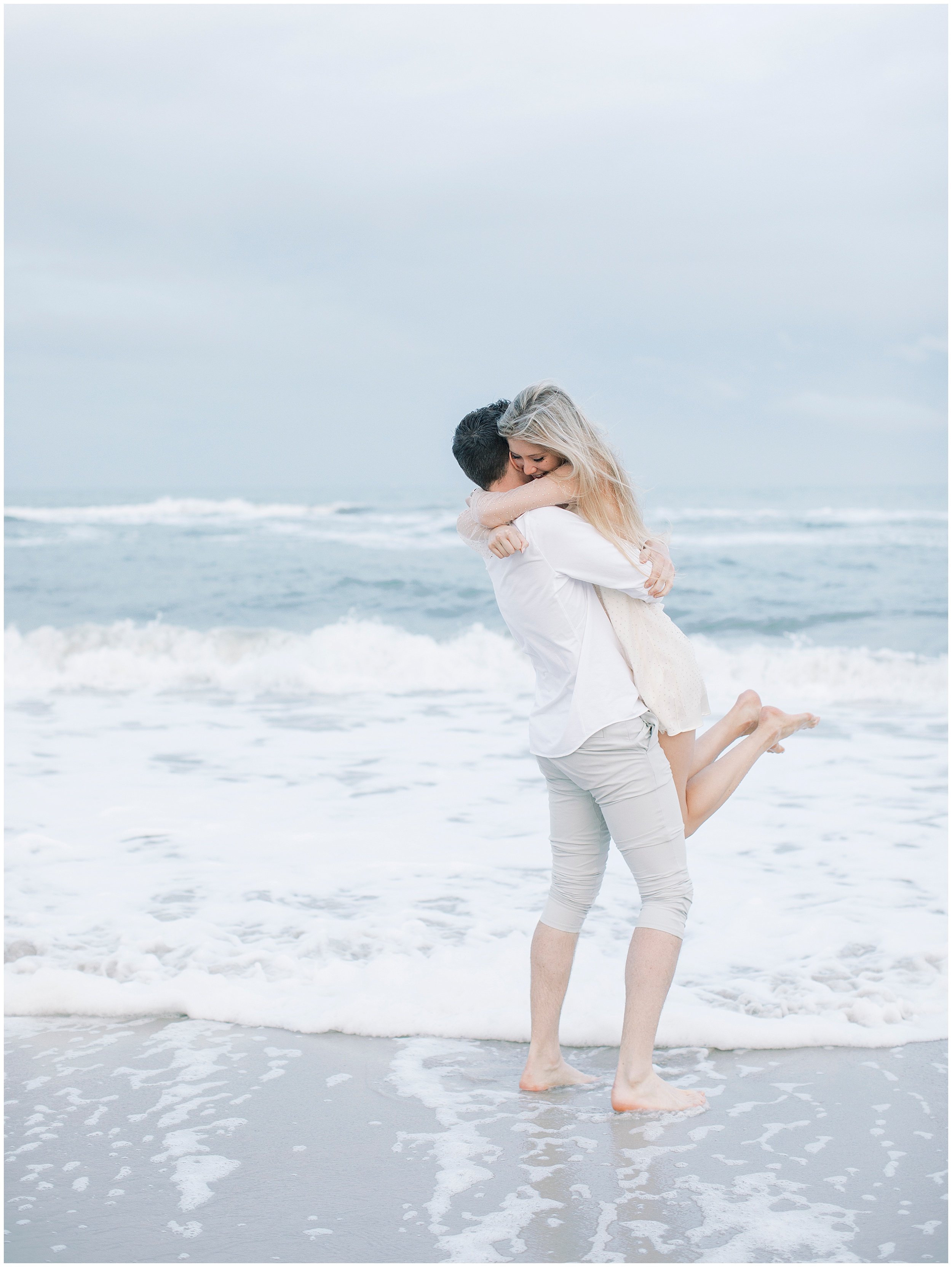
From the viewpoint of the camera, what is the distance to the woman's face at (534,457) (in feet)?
9.34

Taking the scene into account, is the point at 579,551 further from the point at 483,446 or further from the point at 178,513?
the point at 178,513

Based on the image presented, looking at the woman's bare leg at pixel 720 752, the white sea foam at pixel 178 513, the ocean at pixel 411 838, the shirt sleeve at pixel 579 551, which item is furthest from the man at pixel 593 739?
the white sea foam at pixel 178 513

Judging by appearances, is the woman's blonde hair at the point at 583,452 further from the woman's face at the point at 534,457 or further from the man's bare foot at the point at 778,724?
the man's bare foot at the point at 778,724

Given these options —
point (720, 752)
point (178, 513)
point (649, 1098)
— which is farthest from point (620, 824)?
point (178, 513)

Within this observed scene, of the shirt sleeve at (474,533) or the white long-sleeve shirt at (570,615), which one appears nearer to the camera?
the white long-sleeve shirt at (570,615)

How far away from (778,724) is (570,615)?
2.98ft

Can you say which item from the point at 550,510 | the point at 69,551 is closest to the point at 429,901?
the point at 550,510

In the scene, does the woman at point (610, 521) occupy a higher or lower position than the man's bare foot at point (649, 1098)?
higher

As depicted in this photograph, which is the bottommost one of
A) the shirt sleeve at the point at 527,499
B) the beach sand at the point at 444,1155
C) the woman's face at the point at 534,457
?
the beach sand at the point at 444,1155

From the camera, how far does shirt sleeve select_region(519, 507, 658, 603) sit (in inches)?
110

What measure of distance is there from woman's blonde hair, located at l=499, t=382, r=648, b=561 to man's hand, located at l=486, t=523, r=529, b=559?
0.20 meters

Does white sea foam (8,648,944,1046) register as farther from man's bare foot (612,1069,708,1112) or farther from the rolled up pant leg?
the rolled up pant leg

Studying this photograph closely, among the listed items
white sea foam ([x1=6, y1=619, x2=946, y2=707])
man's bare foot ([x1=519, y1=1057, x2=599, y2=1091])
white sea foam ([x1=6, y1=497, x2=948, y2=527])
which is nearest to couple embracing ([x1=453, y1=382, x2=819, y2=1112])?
man's bare foot ([x1=519, y1=1057, x2=599, y2=1091])

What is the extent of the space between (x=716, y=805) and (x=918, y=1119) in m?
1.03
